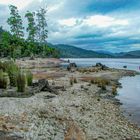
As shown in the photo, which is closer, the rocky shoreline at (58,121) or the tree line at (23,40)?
the rocky shoreline at (58,121)

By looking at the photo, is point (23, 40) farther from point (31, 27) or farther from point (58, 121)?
point (58, 121)

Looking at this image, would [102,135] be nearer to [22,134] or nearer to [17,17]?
[22,134]

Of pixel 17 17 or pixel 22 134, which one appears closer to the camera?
pixel 22 134

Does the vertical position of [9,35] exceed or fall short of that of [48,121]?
it exceeds it

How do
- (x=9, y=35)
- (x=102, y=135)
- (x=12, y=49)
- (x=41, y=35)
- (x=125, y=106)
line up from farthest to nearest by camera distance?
(x=41, y=35)
(x=9, y=35)
(x=12, y=49)
(x=125, y=106)
(x=102, y=135)

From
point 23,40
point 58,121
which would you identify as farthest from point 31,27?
point 58,121

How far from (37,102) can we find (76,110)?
252 cm

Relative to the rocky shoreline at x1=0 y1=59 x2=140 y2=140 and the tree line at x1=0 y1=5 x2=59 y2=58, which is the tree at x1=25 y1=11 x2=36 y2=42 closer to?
the tree line at x1=0 y1=5 x2=59 y2=58

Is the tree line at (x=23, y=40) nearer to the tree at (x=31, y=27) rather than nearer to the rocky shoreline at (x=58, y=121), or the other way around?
the tree at (x=31, y=27)

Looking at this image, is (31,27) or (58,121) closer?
(58,121)

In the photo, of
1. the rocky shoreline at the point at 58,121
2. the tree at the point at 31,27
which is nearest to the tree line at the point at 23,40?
→ the tree at the point at 31,27

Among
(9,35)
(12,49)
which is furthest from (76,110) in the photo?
(9,35)

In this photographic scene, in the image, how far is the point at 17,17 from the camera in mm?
111625

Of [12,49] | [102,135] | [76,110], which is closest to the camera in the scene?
[102,135]
